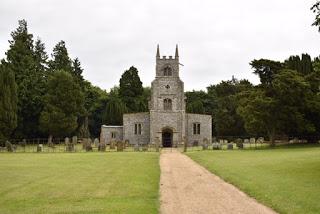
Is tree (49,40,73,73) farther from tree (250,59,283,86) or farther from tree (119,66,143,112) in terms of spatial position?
tree (250,59,283,86)

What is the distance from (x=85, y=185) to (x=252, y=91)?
31.3 metres

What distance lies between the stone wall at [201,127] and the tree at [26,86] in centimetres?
1995

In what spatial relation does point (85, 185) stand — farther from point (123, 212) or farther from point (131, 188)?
point (123, 212)

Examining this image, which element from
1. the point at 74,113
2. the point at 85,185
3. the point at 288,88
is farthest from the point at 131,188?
the point at 74,113

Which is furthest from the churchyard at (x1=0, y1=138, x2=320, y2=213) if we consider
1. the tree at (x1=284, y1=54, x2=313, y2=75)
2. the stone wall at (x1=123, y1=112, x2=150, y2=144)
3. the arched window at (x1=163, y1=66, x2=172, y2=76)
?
the arched window at (x1=163, y1=66, x2=172, y2=76)

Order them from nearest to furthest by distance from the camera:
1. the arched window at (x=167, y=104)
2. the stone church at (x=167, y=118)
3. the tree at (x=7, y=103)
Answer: the tree at (x=7, y=103)
the stone church at (x=167, y=118)
the arched window at (x=167, y=104)

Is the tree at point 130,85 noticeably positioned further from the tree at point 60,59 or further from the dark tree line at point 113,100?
the tree at point 60,59

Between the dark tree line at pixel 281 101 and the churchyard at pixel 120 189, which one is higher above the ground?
the dark tree line at pixel 281 101

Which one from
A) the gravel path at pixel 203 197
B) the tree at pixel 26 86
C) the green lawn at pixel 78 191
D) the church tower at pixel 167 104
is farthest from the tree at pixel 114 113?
the gravel path at pixel 203 197

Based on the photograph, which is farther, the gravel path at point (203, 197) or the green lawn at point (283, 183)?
the green lawn at point (283, 183)

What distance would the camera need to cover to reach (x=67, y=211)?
11758mm

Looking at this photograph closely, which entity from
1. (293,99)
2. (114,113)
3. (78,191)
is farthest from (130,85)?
(78,191)

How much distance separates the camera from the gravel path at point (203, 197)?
38.9 feet

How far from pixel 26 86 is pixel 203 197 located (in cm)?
5139
